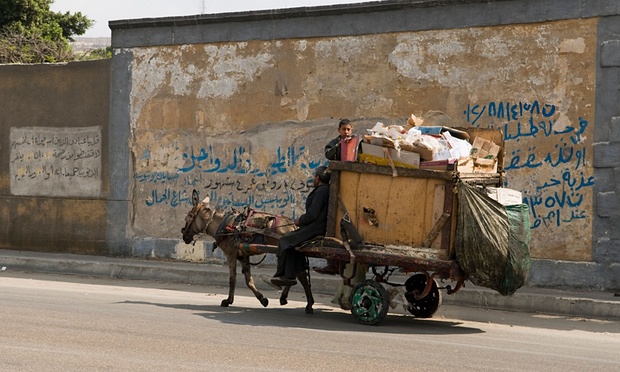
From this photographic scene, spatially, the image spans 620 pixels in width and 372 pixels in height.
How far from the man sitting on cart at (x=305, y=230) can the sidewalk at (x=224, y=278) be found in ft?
10.8

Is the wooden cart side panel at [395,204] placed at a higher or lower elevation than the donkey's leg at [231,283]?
higher

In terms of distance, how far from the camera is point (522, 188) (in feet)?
51.2

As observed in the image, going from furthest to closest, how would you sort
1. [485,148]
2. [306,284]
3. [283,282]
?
[306,284], [485,148], [283,282]

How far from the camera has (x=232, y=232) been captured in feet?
42.2

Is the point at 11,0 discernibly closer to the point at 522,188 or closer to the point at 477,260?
the point at 522,188

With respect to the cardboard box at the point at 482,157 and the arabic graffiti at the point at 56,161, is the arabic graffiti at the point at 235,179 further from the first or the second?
the cardboard box at the point at 482,157

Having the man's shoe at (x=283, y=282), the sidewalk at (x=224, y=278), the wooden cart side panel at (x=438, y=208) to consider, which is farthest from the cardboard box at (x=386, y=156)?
the sidewalk at (x=224, y=278)

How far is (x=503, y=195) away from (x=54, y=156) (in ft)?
37.9

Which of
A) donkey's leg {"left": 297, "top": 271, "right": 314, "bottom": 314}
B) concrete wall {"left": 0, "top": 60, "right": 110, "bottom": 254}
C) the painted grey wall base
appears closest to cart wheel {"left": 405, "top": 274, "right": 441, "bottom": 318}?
donkey's leg {"left": 297, "top": 271, "right": 314, "bottom": 314}

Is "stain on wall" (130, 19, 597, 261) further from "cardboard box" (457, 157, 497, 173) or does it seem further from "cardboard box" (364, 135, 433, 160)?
"cardboard box" (364, 135, 433, 160)

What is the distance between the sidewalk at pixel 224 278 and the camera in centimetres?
1361

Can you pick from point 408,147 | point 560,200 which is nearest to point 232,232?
point 408,147

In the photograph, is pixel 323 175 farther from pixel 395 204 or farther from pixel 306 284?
pixel 306 284

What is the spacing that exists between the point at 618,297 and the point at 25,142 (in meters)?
12.2
